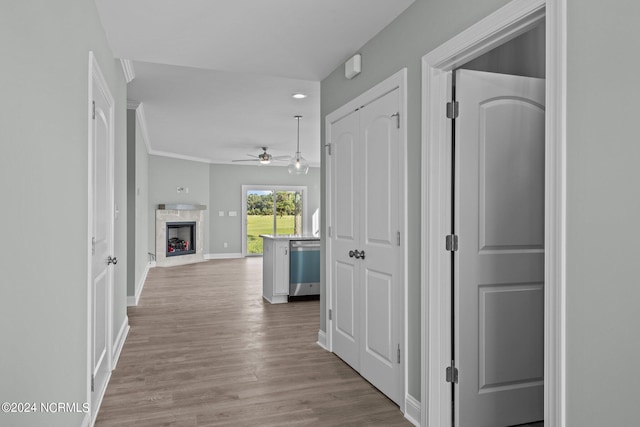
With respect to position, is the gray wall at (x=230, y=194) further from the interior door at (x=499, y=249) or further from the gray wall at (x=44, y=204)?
the interior door at (x=499, y=249)

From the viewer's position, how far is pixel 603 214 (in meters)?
1.42

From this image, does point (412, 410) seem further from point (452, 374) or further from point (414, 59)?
point (414, 59)

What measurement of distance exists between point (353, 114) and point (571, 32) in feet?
6.58

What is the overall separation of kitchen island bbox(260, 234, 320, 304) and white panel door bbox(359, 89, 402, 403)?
2903mm

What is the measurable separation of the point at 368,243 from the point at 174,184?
8.59m

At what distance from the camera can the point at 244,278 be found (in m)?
8.41

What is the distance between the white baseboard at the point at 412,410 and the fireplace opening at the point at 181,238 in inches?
354

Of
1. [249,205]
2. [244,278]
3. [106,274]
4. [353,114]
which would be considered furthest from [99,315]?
[249,205]

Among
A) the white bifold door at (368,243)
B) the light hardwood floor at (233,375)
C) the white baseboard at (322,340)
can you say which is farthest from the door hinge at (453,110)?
the white baseboard at (322,340)

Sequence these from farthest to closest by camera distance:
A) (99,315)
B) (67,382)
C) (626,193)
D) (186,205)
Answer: (186,205) < (99,315) < (67,382) < (626,193)

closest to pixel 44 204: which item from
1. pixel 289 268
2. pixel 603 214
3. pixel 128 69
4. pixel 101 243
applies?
pixel 101 243

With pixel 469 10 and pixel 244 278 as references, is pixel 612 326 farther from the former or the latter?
pixel 244 278

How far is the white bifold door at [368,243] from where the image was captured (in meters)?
2.88

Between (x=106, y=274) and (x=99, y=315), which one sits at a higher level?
(x=106, y=274)
